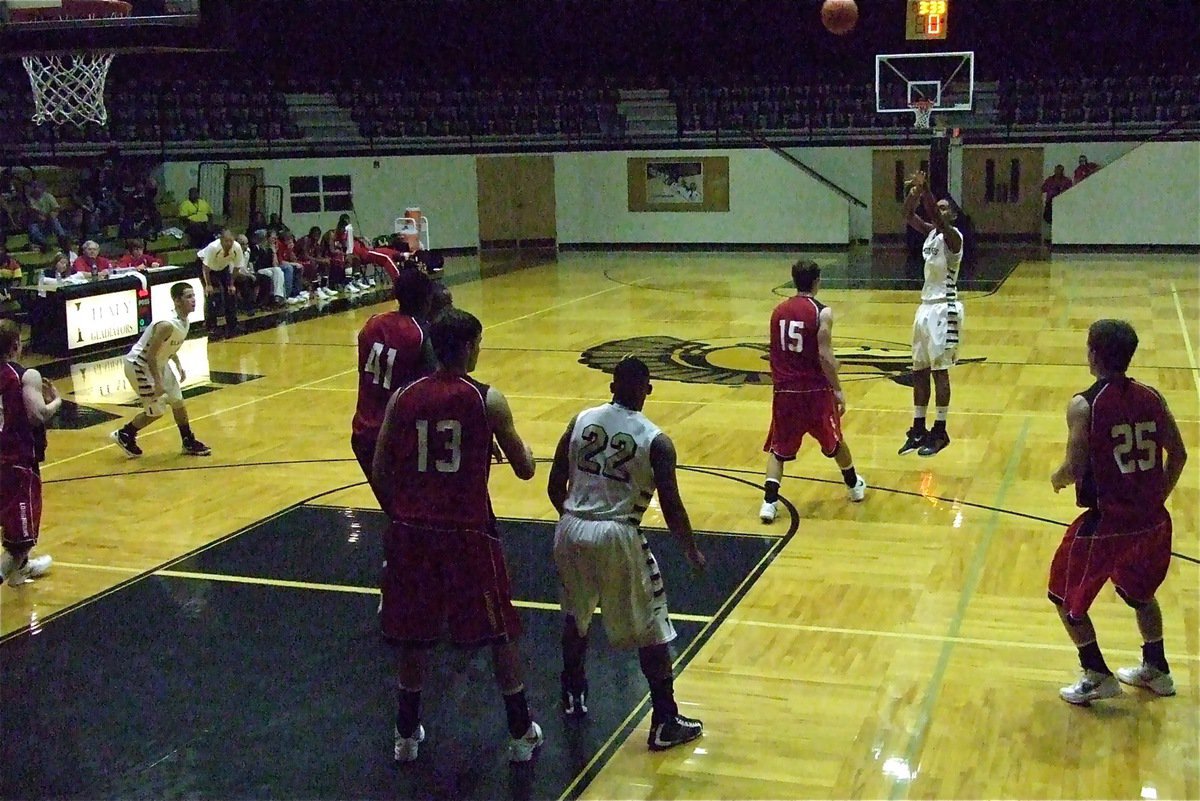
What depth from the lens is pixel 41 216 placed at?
19188 mm

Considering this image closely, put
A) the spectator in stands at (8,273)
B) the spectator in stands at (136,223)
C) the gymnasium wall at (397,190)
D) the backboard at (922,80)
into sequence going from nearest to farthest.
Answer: the spectator in stands at (8,273) < the spectator in stands at (136,223) < the backboard at (922,80) < the gymnasium wall at (397,190)

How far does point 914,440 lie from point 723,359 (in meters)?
4.44

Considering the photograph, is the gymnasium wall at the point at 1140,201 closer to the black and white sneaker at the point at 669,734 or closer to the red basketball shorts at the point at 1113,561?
the red basketball shorts at the point at 1113,561

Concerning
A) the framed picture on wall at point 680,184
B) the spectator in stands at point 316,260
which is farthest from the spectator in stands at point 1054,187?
the spectator in stands at point 316,260

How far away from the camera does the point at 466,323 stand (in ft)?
15.3

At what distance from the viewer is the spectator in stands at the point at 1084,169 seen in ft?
84.6

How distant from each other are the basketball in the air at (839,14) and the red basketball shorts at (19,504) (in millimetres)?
13859

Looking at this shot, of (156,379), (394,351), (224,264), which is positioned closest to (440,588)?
(394,351)

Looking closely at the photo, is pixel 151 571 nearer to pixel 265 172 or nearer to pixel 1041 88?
pixel 265 172

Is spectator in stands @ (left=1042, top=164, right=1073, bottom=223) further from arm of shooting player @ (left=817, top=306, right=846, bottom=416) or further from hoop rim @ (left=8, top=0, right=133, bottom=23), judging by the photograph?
arm of shooting player @ (left=817, top=306, right=846, bottom=416)

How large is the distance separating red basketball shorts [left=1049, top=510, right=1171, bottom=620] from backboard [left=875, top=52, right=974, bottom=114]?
19871mm

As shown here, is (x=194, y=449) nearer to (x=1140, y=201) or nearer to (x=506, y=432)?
(x=506, y=432)

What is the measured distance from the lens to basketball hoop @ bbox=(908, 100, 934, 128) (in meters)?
20.5

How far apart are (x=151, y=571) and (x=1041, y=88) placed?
80.4 feet
